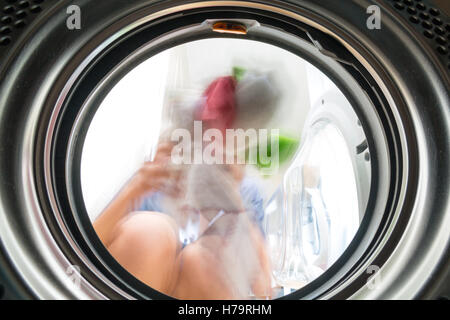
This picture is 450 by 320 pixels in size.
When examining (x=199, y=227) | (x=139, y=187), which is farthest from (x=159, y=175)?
(x=199, y=227)

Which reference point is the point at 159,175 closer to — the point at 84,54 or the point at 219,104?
→ the point at 219,104

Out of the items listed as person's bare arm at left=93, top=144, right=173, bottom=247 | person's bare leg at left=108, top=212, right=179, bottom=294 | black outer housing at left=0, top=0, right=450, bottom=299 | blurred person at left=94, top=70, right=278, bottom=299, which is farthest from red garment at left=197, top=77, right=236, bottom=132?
black outer housing at left=0, top=0, right=450, bottom=299

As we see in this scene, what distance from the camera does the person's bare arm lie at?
0.96 metres

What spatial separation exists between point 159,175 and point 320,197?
402 millimetres

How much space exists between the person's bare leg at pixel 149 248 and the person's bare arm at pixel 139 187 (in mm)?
32

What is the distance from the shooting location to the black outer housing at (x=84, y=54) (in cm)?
56

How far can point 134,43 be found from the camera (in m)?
0.77

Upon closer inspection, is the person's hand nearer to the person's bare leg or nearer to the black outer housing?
the person's bare leg

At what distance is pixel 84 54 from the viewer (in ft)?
2.09

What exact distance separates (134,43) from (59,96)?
0.21m

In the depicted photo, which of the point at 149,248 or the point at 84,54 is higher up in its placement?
the point at 84,54

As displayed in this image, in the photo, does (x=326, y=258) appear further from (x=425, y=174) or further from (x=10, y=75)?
(x=10, y=75)

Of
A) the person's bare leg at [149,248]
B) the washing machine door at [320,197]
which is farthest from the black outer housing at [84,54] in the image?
the person's bare leg at [149,248]

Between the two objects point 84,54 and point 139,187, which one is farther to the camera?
point 139,187
